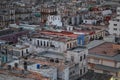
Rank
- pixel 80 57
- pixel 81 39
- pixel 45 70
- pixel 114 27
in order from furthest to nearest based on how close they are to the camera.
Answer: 1. pixel 114 27
2. pixel 81 39
3. pixel 80 57
4. pixel 45 70

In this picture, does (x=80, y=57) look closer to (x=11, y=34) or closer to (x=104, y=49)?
(x=104, y=49)

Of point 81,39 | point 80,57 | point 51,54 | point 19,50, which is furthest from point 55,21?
point 80,57

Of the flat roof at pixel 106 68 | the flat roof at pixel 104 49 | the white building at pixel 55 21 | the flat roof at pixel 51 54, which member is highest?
the white building at pixel 55 21

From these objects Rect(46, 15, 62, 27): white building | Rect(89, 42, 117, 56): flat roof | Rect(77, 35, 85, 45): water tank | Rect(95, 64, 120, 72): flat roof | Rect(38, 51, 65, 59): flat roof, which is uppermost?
Rect(46, 15, 62, 27): white building

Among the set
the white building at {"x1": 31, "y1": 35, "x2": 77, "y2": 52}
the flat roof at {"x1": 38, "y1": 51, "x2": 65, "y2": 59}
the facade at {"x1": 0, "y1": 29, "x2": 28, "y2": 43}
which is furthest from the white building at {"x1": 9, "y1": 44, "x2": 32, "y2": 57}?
the facade at {"x1": 0, "y1": 29, "x2": 28, "y2": 43}

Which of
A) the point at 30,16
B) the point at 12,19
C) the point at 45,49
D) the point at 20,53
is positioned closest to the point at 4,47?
the point at 20,53

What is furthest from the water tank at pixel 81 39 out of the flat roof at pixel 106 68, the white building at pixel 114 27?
the white building at pixel 114 27

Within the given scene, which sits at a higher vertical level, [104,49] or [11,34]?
[11,34]

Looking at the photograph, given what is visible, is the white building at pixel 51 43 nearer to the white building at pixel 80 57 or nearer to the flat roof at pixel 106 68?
the white building at pixel 80 57

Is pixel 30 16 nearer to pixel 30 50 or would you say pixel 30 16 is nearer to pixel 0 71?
pixel 30 50

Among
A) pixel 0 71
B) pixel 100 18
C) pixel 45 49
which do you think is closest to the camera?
pixel 0 71

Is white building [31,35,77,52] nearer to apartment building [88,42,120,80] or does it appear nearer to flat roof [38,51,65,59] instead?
flat roof [38,51,65,59]
